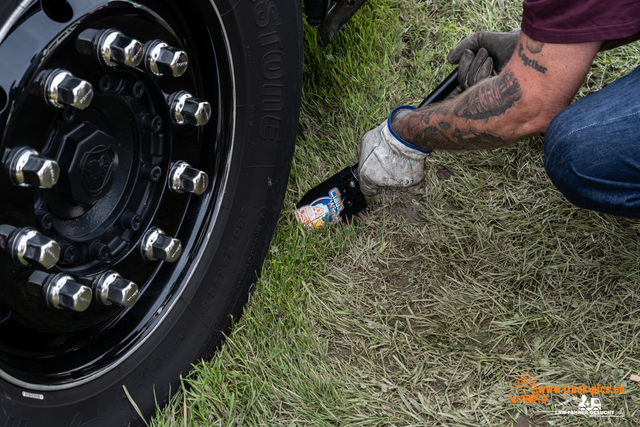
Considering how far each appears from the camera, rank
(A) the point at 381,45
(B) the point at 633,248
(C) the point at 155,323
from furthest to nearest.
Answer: (A) the point at 381,45, (B) the point at 633,248, (C) the point at 155,323

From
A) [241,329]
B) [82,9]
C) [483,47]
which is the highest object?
[82,9]

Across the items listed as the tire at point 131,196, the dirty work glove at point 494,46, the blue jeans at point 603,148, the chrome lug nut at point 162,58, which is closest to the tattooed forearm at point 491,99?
the blue jeans at point 603,148

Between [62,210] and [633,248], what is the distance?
178 cm

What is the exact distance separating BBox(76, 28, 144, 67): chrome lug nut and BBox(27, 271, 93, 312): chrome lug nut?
440 millimetres

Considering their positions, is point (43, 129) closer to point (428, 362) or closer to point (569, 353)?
point (428, 362)

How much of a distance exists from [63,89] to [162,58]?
23 cm

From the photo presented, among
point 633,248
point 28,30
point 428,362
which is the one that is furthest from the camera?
point 633,248

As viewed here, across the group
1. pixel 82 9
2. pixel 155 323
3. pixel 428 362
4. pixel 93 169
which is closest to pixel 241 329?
pixel 155 323

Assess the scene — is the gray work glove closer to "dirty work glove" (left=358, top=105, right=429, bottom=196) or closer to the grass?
"dirty work glove" (left=358, top=105, right=429, bottom=196)

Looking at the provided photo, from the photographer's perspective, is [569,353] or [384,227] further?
[384,227]

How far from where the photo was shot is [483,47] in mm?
1821

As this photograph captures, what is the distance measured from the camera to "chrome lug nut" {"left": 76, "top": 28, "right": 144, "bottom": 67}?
3.10ft

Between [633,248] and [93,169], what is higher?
[93,169]

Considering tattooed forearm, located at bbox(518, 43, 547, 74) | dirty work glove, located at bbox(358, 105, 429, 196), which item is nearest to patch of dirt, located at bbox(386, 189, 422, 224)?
dirty work glove, located at bbox(358, 105, 429, 196)
